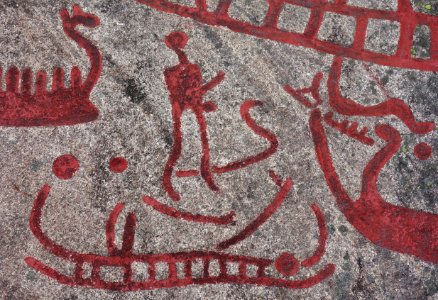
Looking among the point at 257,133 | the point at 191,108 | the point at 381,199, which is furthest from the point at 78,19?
the point at 381,199

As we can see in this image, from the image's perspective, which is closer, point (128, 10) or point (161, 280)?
point (161, 280)

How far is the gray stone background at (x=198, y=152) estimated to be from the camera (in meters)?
1.76

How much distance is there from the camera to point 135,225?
178 cm

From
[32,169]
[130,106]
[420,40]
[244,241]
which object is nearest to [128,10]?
[130,106]

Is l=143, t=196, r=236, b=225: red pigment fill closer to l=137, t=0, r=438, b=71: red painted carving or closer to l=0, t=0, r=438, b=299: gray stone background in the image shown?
l=0, t=0, r=438, b=299: gray stone background

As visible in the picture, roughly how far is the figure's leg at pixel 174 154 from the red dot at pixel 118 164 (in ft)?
0.48

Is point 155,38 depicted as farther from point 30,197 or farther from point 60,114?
point 30,197

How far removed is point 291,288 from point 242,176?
43 cm

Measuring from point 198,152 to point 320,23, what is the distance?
71cm

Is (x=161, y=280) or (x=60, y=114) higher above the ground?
(x=60, y=114)

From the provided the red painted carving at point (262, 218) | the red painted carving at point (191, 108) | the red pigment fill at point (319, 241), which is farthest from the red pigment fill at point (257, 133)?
the red pigment fill at point (319, 241)

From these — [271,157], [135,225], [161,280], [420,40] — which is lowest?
[161,280]

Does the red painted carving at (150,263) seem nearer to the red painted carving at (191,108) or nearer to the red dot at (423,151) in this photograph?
the red painted carving at (191,108)

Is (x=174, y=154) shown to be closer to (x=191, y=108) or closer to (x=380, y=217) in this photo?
(x=191, y=108)
